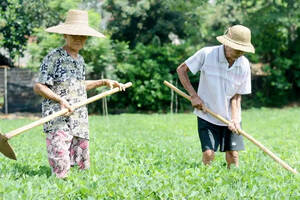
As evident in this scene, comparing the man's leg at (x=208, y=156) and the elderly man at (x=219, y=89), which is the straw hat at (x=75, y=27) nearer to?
the elderly man at (x=219, y=89)

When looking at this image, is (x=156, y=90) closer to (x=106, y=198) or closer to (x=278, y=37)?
(x=278, y=37)

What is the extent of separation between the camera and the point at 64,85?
14.7 ft

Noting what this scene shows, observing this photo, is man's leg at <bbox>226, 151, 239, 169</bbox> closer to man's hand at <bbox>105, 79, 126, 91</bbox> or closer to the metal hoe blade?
man's hand at <bbox>105, 79, 126, 91</bbox>

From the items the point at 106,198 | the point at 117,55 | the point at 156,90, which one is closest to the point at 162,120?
the point at 156,90

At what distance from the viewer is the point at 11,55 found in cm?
1702

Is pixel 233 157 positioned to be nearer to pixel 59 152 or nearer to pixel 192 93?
pixel 192 93

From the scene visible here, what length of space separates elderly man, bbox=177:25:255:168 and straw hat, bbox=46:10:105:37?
130 centimetres

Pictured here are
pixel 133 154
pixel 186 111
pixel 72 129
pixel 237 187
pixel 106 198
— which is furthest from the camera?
pixel 186 111

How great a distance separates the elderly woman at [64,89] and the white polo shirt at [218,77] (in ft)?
4.35

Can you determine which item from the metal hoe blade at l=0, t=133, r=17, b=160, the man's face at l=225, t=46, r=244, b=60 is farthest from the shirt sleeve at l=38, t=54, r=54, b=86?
the man's face at l=225, t=46, r=244, b=60

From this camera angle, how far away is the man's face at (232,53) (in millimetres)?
4754

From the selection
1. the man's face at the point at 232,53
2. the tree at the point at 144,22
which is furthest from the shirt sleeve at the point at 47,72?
the tree at the point at 144,22

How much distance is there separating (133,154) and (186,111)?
12.1 metres

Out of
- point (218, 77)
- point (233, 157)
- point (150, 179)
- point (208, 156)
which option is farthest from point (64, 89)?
point (233, 157)
